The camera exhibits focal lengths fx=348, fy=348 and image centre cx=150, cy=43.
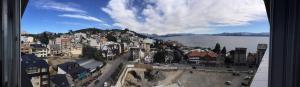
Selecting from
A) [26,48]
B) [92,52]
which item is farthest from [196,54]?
[26,48]

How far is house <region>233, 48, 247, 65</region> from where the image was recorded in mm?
1999

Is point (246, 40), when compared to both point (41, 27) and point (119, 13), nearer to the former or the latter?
point (119, 13)

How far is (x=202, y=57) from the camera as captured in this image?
82.2 inches

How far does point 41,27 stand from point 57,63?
255 mm

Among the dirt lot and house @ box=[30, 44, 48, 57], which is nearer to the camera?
the dirt lot

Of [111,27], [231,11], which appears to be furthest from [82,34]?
[231,11]

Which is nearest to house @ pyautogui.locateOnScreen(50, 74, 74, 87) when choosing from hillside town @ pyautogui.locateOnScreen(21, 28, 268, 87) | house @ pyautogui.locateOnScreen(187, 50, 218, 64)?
hillside town @ pyautogui.locateOnScreen(21, 28, 268, 87)

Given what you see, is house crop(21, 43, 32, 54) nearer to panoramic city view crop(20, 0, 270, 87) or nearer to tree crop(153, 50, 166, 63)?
panoramic city view crop(20, 0, 270, 87)

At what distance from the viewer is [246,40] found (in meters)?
1.96

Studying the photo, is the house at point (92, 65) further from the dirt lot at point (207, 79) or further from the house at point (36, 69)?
the dirt lot at point (207, 79)

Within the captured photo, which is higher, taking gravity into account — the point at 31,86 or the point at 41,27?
the point at 41,27

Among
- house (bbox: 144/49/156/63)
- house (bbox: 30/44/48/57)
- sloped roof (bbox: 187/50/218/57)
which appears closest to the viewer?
sloped roof (bbox: 187/50/218/57)

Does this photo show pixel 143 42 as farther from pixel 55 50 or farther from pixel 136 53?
pixel 55 50

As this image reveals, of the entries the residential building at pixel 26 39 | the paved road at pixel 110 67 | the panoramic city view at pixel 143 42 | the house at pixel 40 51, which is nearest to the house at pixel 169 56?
the panoramic city view at pixel 143 42
